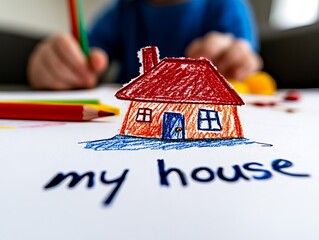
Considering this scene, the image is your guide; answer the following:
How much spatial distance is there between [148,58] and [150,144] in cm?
4

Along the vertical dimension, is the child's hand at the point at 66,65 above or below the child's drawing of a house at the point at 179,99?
above

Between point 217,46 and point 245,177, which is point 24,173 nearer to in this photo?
point 245,177

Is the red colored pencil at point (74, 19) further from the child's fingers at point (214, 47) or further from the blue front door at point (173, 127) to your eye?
the blue front door at point (173, 127)

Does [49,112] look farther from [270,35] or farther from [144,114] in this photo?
[270,35]

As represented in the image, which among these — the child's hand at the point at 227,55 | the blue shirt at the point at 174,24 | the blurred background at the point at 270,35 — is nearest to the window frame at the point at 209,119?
the child's hand at the point at 227,55

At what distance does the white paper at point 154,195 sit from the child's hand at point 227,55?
0.28 metres

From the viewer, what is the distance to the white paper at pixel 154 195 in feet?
0.26

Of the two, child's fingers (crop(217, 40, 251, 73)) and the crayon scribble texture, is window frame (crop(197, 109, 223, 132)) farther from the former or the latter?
child's fingers (crop(217, 40, 251, 73))

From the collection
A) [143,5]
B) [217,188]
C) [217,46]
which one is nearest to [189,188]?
[217,188]

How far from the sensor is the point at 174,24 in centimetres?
61

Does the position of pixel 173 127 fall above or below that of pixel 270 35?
below

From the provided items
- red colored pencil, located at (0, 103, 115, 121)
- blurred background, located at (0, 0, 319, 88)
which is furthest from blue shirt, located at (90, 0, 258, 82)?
red colored pencil, located at (0, 103, 115, 121)

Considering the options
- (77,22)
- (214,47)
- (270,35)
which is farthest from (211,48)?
(270,35)

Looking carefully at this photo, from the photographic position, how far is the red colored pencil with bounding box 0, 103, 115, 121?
0.18 m
